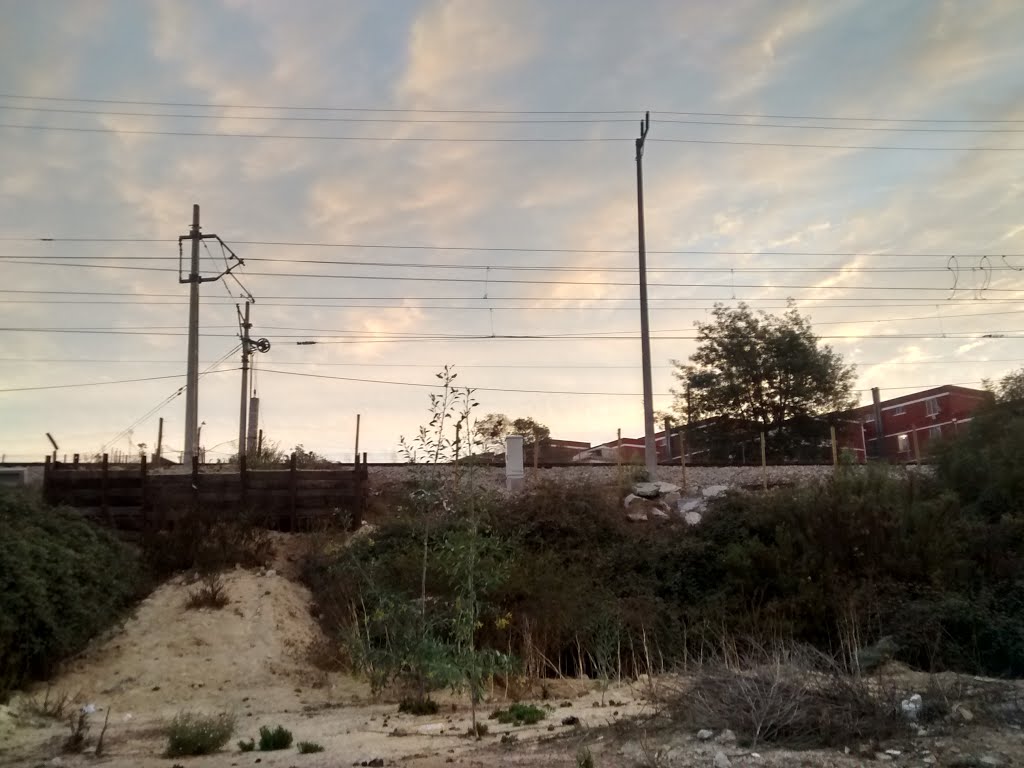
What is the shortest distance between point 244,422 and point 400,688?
76.6 ft

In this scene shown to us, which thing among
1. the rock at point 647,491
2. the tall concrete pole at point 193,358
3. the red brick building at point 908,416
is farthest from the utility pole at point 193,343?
the red brick building at point 908,416

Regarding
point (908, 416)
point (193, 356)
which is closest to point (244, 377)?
point (193, 356)

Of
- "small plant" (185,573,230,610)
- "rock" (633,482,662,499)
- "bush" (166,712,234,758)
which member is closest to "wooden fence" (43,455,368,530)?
"small plant" (185,573,230,610)

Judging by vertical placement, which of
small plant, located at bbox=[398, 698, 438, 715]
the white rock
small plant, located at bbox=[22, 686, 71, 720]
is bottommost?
small plant, located at bbox=[22, 686, 71, 720]

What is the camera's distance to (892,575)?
18.7m

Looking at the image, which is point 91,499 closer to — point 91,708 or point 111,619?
point 111,619

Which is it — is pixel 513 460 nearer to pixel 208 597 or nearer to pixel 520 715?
pixel 208 597

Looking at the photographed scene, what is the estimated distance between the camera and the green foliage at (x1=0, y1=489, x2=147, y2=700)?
1471 cm

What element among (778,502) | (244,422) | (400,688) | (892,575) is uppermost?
(244,422)

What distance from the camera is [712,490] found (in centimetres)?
Result: 2733

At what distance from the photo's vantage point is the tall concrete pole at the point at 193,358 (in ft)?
89.8

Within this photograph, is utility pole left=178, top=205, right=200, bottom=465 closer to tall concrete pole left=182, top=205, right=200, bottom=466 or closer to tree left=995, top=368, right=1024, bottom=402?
tall concrete pole left=182, top=205, right=200, bottom=466

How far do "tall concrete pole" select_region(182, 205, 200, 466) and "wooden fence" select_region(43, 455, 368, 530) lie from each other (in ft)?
7.80

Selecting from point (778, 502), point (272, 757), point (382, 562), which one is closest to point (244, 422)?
point (382, 562)
